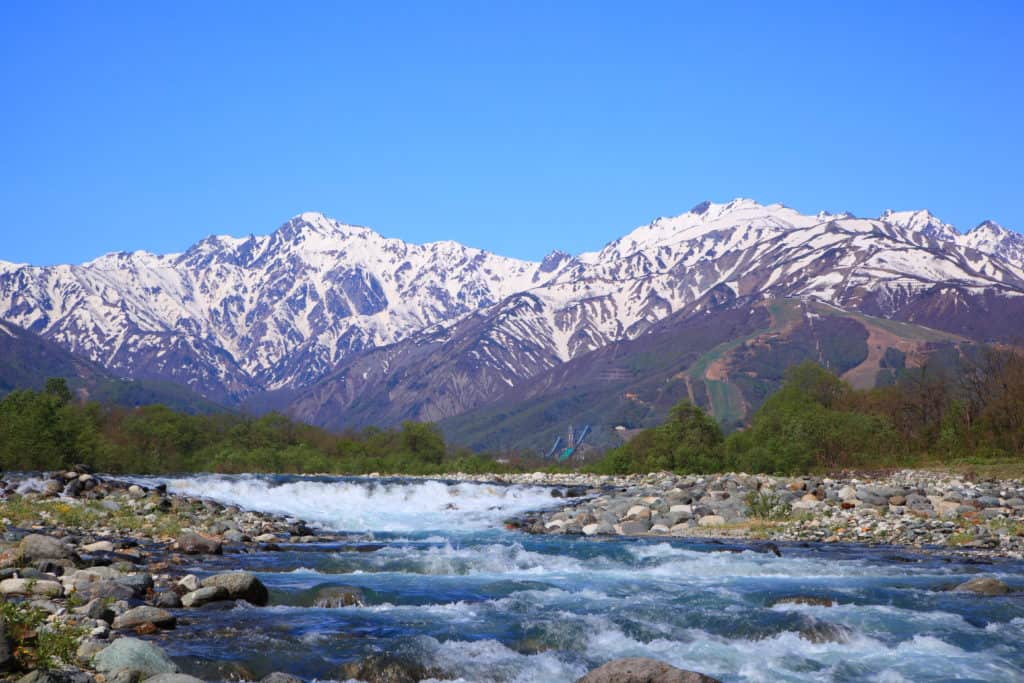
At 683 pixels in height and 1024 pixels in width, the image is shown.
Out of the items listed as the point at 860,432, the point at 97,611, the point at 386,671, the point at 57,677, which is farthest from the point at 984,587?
the point at 860,432

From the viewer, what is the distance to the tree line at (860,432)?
229 ft

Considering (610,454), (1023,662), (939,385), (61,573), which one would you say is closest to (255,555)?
(61,573)

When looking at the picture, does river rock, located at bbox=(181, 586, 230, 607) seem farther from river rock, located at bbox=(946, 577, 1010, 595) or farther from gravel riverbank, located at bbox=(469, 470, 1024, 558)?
gravel riverbank, located at bbox=(469, 470, 1024, 558)

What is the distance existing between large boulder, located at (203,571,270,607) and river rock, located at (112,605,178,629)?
2871 mm

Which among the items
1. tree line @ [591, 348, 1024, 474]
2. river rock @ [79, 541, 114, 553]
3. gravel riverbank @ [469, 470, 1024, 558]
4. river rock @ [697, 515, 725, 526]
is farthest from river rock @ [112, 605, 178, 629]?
tree line @ [591, 348, 1024, 474]

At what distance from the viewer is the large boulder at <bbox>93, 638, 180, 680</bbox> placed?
15539 millimetres

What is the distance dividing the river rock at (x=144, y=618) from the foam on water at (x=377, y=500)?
88.5 ft

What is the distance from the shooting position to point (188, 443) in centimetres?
9069

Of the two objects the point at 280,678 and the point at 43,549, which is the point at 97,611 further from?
the point at 43,549

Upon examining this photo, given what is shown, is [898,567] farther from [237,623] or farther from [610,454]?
[610,454]

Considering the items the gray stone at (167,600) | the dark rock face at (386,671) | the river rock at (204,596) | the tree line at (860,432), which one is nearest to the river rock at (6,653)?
the dark rock face at (386,671)

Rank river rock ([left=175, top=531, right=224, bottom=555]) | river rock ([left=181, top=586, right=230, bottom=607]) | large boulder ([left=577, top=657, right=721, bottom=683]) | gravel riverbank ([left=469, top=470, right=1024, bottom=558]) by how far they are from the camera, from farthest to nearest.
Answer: gravel riverbank ([left=469, top=470, right=1024, bottom=558]), river rock ([left=175, top=531, right=224, bottom=555]), river rock ([left=181, top=586, right=230, bottom=607]), large boulder ([left=577, top=657, right=721, bottom=683])

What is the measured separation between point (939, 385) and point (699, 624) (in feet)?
229

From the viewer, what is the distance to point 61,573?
24.2 meters
